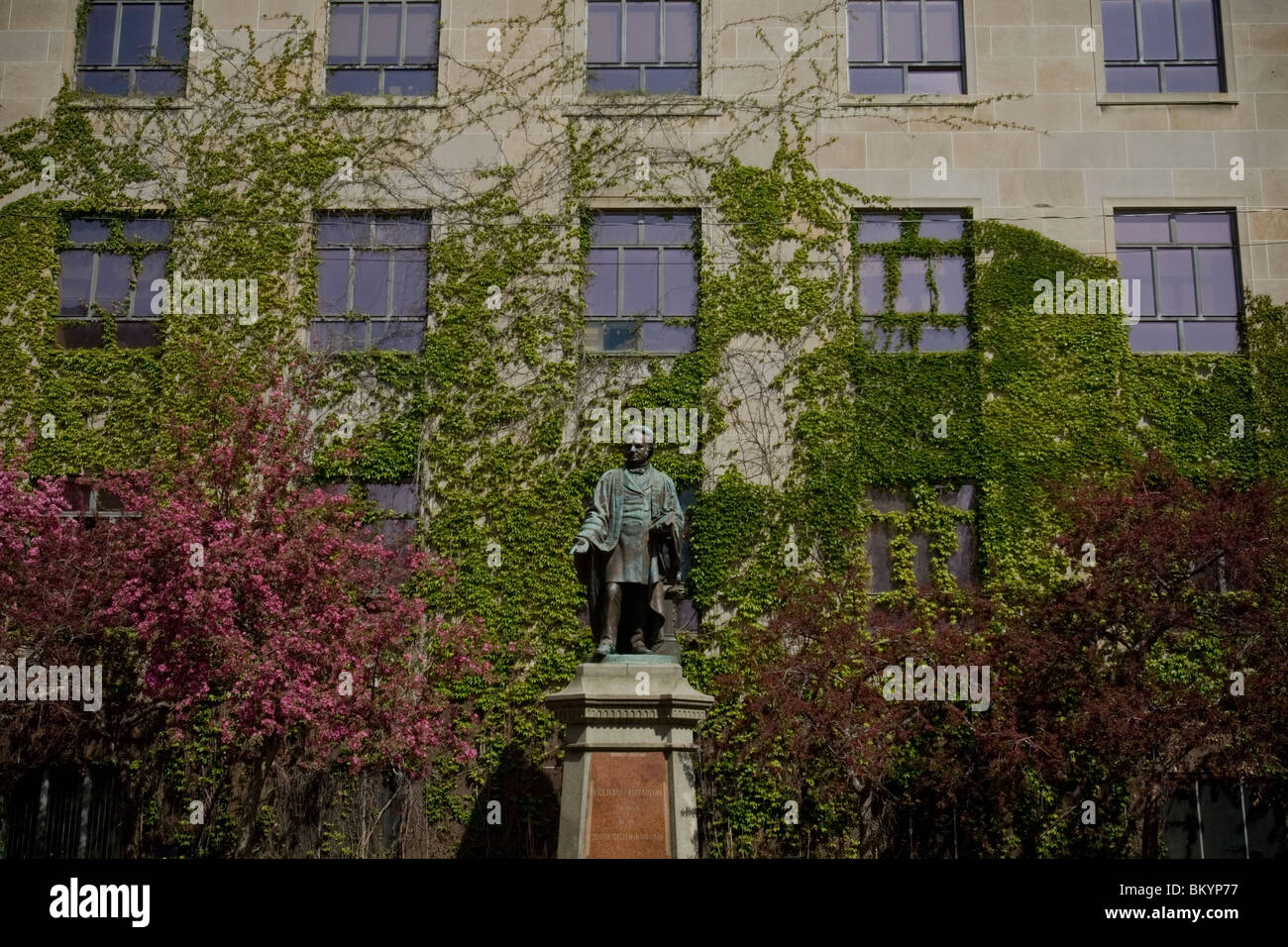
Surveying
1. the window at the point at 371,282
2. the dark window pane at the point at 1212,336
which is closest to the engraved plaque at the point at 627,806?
the window at the point at 371,282

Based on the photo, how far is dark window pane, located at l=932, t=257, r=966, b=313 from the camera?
22.4 metres

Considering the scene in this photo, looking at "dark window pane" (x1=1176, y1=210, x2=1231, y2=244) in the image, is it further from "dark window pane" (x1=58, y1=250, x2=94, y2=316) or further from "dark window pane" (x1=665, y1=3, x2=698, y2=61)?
"dark window pane" (x1=58, y1=250, x2=94, y2=316)

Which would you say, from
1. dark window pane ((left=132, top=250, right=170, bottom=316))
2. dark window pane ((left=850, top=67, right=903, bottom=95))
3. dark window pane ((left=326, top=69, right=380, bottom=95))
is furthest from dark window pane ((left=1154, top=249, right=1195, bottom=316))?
dark window pane ((left=132, top=250, right=170, bottom=316))

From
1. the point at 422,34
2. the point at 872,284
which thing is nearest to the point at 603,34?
the point at 422,34

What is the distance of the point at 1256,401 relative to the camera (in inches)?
850

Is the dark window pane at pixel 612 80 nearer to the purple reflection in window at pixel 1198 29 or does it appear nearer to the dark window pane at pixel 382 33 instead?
→ the dark window pane at pixel 382 33

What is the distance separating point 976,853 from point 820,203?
11.0m

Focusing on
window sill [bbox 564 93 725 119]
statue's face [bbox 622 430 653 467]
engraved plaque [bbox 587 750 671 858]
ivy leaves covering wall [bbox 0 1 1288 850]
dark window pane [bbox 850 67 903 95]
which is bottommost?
engraved plaque [bbox 587 750 671 858]

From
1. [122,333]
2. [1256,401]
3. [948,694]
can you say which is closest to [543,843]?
[948,694]

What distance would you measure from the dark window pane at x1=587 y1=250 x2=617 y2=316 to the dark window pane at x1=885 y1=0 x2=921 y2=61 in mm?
6403

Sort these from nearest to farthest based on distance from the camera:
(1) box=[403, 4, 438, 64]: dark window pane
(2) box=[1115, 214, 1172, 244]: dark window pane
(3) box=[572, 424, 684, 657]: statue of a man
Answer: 1. (3) box=[572, 424, 684, 657]: statue of a man
2. (2) box=[1115, 214, 1172, 244]: dark window pane
3. (1) box=[403, 4, 438, 64]: dark window pane

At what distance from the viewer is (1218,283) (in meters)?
22.4

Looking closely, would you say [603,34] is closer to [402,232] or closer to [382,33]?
[382,33]

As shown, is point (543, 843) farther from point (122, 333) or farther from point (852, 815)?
point (122, 333)
